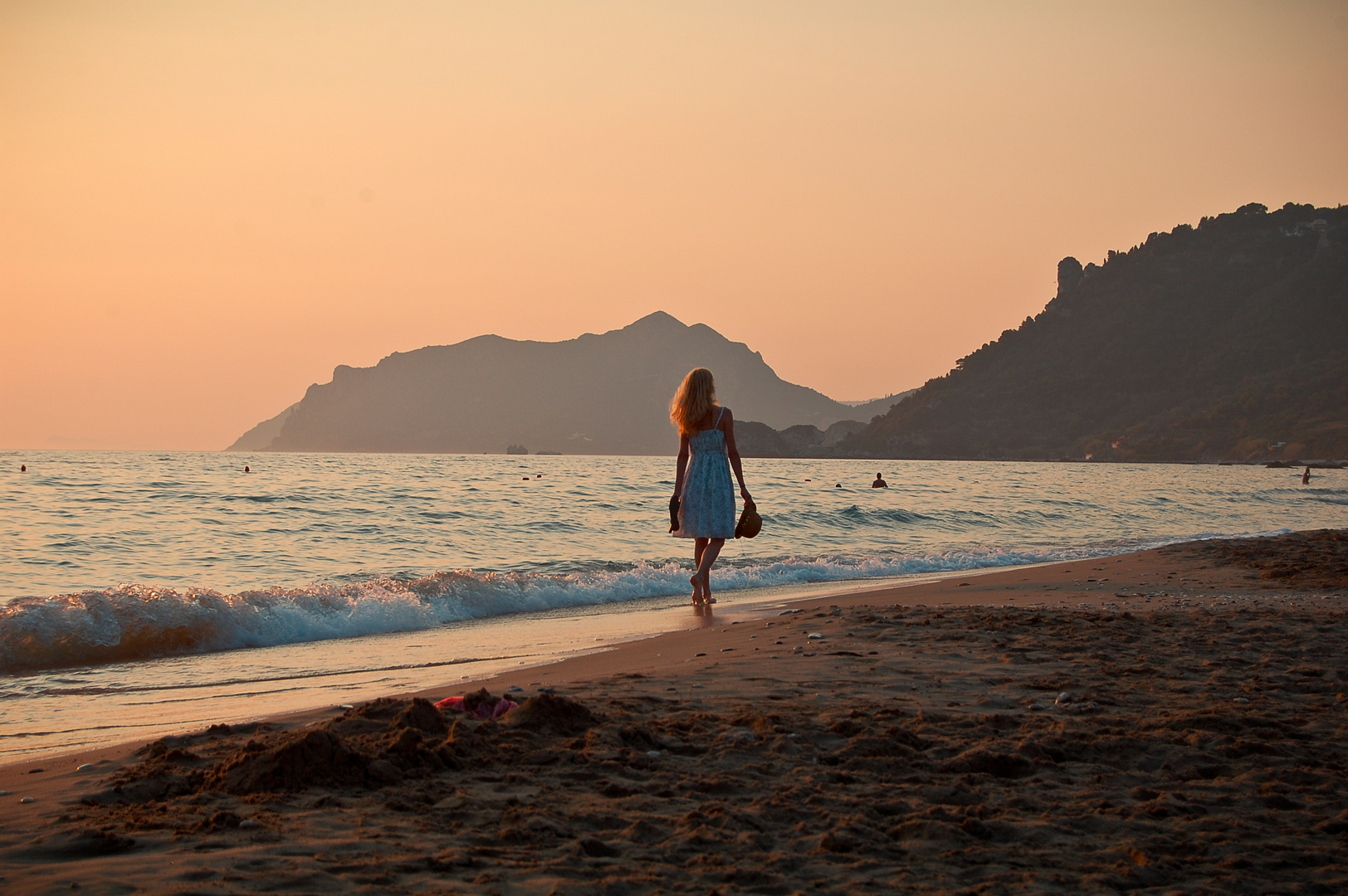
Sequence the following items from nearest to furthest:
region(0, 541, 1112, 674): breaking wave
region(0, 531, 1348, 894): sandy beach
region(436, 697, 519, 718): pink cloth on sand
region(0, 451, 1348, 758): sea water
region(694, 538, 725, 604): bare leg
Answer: region(0, 531, 1348, 894): sandy beach, region(436, 697, 519, 718): pink cloth on sand, region(0, 451, 1348, 758): sea water, region(0, 541, 1112, 674): breaking wave, region(694, 538, 725, 604): bare leg

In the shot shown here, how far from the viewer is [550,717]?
381 centimetres

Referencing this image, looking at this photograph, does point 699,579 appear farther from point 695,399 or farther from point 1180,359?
point 1180,359

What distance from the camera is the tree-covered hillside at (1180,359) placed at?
360ft

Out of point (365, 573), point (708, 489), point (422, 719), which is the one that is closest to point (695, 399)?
point (708, 489)

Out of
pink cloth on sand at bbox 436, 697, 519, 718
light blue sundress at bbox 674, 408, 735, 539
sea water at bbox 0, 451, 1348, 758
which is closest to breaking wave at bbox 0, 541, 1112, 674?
sea water at bbox 0, 451, 1348, 758

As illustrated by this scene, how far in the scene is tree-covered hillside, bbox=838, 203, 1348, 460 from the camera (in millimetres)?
109812

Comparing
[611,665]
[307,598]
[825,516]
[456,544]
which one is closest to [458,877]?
[611,665]

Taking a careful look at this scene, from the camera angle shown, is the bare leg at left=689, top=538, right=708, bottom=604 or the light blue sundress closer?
the light blue sundress

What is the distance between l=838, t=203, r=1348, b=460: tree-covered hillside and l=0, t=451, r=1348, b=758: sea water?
96085mm

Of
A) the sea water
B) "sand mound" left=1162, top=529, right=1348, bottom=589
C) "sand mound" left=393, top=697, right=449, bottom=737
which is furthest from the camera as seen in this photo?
"sand mound" left=1162, top=529, right=1348, bottom=589

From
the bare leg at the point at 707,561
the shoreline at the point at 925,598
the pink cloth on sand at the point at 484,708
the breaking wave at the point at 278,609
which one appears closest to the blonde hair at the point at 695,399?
the bare leg at the point at 707,561

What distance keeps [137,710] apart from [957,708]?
4300 mm

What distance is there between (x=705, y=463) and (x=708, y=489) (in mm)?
251

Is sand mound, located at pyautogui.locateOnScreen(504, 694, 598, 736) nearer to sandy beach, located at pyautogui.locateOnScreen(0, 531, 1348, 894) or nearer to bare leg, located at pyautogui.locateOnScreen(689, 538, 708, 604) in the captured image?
sandy beach, located at pyautogui.locateOnScreen(0, 531, 1348, 894)
